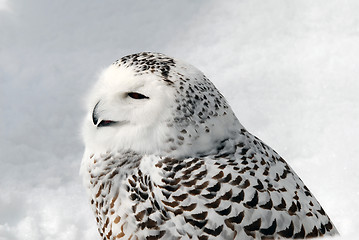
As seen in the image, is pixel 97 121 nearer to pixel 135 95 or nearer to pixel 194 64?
pixel 135 95

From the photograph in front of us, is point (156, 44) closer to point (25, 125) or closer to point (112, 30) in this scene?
point (112, 30)

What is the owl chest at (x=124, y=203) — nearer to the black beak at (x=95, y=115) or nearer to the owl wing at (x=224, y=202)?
the owl wing at (x=224, y=202)

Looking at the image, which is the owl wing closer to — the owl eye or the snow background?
the owl eye

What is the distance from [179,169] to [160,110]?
0.73 ft

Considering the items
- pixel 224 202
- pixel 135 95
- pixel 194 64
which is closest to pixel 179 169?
pixel 224 202

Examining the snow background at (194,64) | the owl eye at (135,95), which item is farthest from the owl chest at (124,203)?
the snow background at (194,64)

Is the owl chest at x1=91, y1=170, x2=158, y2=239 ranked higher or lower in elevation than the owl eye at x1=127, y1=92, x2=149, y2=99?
lower

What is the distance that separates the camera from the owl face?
2117 mm

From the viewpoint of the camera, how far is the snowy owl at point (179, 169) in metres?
2.03

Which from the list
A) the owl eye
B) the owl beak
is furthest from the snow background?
the owl eye

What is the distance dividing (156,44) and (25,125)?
1195 millimetres

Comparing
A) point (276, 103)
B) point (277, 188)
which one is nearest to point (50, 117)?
point (276, 103)

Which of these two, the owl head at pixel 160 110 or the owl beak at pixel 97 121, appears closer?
the owl head at pixel 160 110

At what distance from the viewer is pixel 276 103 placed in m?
4.08
